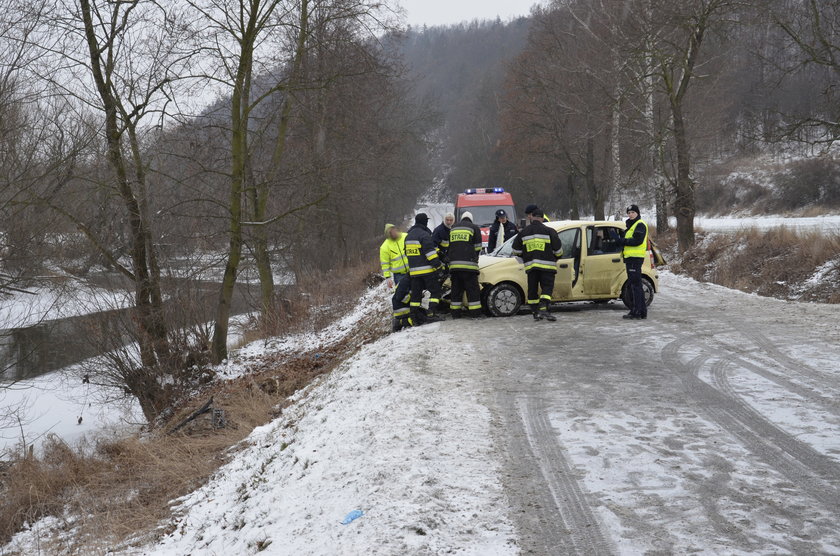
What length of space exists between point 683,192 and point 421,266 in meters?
13.6

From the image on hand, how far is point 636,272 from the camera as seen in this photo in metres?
10.9

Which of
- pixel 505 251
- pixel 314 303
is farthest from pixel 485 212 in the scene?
pixel 505 251

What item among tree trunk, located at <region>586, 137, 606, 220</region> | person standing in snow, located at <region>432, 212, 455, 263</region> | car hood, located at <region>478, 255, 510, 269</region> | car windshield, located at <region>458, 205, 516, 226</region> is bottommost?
car hood, located at <region>478, 255, 510, 269</region>

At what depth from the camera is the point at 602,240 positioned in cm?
1178

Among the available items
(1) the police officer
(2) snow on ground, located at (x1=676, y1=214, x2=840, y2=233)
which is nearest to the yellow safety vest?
(1) the police officer

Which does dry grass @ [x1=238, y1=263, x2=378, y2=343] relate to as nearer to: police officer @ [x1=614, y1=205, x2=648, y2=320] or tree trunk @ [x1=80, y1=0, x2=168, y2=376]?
tree trunk @ [x1=80, y1=0, x2=168, y2=376]

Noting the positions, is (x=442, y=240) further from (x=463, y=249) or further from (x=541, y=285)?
(x=541, y=285)

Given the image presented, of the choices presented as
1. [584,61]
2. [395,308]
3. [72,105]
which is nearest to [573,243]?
[395,308]

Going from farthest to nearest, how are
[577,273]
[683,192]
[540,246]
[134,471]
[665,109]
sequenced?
[665,109]
[683,192]
[577,273]
[540,246]
[134,471]

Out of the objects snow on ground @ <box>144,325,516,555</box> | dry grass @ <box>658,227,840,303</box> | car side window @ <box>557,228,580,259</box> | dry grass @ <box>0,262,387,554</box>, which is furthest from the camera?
dry grass @ <box>658,227,840,303</box>

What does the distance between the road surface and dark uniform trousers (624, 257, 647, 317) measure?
0.71m

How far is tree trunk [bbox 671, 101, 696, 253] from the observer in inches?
836

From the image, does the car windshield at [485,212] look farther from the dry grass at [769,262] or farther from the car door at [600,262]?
the car door at [600,262]

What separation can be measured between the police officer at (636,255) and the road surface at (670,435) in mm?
732
